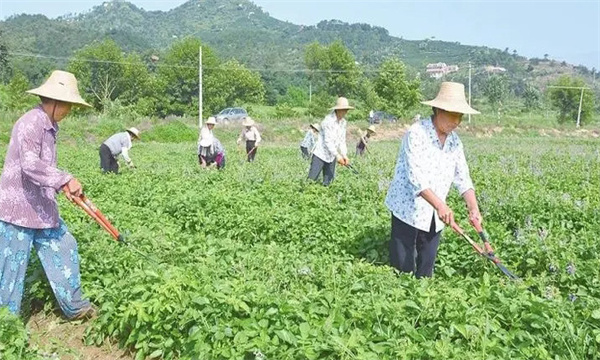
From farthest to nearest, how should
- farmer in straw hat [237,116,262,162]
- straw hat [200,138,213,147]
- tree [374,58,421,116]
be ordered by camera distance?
tree [374,58,421,116] → farmer in straw hat [237,116,262,162] → straw hat [200,138,213,147]

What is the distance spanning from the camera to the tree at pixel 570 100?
59.8m

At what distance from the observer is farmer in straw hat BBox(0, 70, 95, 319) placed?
427cm

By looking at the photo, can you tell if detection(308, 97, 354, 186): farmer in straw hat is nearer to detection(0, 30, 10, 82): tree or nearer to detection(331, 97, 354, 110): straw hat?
detection(331, 97, 354, 110): straw hat

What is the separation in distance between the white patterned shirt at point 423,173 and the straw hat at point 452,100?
21cm

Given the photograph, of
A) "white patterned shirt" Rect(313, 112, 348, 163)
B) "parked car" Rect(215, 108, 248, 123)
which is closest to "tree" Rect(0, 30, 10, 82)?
"parked car" Rect(215, 108, 248, 123)

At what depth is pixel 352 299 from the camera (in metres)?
3.76

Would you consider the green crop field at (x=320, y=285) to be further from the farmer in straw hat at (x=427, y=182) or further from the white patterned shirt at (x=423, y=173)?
the white patterned shirt at (x=423, y=173)

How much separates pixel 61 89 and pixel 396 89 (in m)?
48.5

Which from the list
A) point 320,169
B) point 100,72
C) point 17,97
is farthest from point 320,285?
point 100,72

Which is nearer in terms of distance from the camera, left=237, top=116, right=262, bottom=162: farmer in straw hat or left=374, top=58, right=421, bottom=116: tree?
left=237, top=116, right=262, bottom=162: farmer in straw hat

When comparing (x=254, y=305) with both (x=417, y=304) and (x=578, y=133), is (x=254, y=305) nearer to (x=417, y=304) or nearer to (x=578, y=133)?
(x=417, y=304)

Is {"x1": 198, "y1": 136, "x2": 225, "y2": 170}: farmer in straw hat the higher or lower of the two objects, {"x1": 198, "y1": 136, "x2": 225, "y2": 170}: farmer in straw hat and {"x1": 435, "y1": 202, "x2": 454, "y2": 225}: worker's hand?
the lower

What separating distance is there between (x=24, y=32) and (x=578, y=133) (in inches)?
4970

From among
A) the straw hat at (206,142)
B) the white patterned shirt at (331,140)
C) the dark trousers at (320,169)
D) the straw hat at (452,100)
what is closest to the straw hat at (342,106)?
the white patterned shirt at (331,140)
